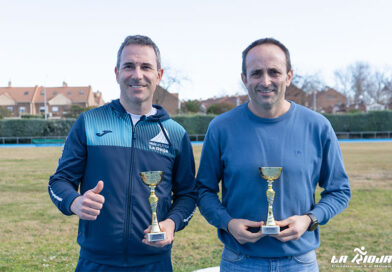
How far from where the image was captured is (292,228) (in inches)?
86.1

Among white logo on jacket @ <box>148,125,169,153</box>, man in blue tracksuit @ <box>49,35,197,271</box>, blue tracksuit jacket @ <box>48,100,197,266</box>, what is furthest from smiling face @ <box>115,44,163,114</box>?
white logo on jacket @ <box>148,125,169,153</box>

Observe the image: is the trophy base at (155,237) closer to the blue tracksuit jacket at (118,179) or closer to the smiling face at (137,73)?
the blue tracksuit jacket at (118,179)

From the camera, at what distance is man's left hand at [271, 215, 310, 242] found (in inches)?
86.0

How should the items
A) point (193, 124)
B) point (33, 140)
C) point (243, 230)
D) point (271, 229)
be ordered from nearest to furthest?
point (271, 229) → point (243, 230) → point (33, 140) → point (193, 124)

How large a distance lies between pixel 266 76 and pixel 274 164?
0.55m

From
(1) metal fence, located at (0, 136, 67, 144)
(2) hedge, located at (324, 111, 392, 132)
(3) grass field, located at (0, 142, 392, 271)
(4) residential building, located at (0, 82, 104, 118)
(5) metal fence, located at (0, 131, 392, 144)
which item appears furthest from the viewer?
(4) residential building, located at (0, 82, 104, 118)

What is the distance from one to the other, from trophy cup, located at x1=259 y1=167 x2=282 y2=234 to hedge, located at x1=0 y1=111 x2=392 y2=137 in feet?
108

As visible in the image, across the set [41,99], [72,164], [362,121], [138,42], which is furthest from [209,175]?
[41,99]

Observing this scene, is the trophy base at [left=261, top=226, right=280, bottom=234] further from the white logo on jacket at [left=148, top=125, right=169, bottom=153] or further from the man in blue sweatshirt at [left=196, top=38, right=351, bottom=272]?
the white logo on jacket at [left=148, top=125, right=169, bottom=153]

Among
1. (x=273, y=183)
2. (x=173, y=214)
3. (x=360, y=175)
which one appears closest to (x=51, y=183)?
(x=173, y=214)

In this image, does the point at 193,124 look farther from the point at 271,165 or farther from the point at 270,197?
the point at 270,197

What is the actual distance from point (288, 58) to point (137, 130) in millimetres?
1117

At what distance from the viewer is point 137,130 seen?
2566 mm

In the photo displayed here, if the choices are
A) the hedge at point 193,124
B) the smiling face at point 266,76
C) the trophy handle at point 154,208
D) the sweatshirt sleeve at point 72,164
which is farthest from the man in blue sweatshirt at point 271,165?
the hedge at point 193,124
